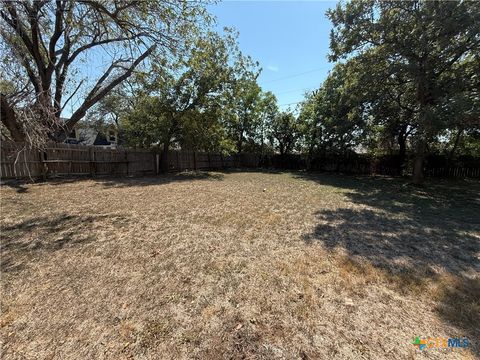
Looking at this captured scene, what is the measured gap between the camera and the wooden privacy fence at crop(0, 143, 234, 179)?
27.4 feet

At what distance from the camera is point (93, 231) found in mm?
3945

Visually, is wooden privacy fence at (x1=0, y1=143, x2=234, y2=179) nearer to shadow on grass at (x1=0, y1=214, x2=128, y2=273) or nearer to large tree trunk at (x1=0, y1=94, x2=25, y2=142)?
large tree trunk at (x1=0, y1=94, x2=25, y2=142)

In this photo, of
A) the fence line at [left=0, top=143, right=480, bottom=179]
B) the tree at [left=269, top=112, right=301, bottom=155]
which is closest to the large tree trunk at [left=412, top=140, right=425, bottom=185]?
the fence line at [left=0, top=143, right=480, bottom=179]

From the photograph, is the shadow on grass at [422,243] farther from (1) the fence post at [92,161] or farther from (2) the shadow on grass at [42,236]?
(1) the fence post at [92,161]

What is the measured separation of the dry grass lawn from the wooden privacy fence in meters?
4.00

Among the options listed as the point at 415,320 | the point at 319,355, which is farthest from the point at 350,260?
the point at 319,355

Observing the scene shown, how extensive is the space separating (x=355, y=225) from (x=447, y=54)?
25.8ft

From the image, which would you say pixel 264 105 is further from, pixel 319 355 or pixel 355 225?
pixel 319 355

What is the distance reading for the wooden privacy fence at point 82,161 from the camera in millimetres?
8344

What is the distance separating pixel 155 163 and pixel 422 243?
44.1ft

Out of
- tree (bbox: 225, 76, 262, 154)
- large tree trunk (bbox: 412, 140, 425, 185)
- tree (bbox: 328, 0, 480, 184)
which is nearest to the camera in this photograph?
tree (bbox: 328, 0, 480, 184)

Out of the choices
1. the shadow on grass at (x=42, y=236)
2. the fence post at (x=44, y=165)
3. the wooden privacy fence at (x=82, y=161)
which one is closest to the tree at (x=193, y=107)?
the wooden privacy fence at (x=82, y=161)

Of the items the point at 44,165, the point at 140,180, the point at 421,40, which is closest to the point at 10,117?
the point at 44,165

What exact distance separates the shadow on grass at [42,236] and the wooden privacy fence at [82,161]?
2.25 metres
